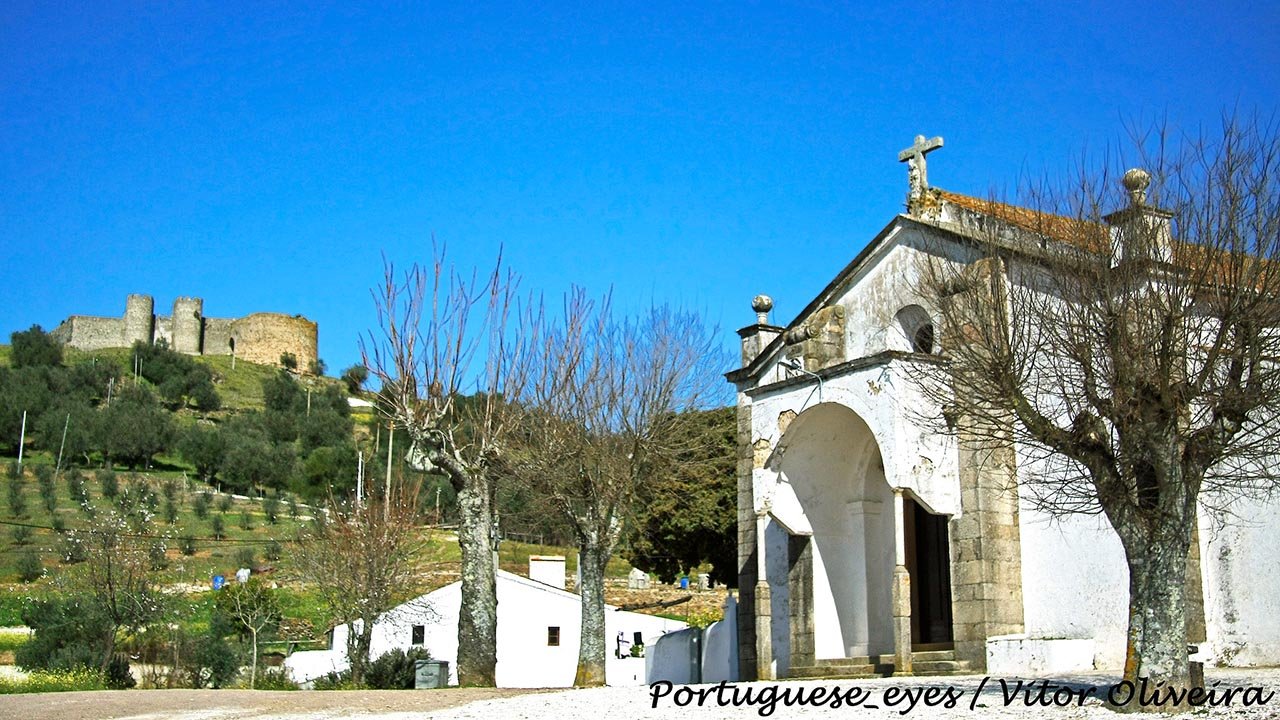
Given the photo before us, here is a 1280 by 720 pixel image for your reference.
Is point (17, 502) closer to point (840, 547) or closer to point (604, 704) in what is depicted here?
point (840, 547)

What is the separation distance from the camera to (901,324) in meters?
20.5

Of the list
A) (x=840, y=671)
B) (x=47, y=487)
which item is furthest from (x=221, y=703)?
(x=47, y=487)

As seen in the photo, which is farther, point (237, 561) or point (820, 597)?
point (237, 561)

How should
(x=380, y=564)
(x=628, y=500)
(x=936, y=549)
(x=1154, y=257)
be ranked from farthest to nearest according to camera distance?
(x=380, y=564) < (x=628, y=500) < (x=936, y=549) < (x=1154, y=257)

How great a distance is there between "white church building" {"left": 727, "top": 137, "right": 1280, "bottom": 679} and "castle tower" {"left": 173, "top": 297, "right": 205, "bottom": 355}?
104433 mm

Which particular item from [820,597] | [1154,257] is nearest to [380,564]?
[820,597]

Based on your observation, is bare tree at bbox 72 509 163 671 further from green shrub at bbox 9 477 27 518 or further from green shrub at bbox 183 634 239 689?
green shrub at bbox 9 477 27 518

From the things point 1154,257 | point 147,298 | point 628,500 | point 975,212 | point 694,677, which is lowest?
point 694,677

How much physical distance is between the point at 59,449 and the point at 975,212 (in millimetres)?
72261

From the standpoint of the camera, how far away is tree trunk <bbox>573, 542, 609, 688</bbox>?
71.2ft

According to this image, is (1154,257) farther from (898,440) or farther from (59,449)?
(59,449)

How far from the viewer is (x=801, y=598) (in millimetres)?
20875

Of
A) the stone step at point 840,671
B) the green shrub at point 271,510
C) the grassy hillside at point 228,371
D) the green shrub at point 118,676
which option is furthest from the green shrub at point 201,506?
the stone step at point 840,671

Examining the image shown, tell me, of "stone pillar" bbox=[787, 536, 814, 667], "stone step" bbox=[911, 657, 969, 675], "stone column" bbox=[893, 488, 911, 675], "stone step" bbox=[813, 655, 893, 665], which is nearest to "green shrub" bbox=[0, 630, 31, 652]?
"stone pillar" bbox=[787, 536, 814, 667]
